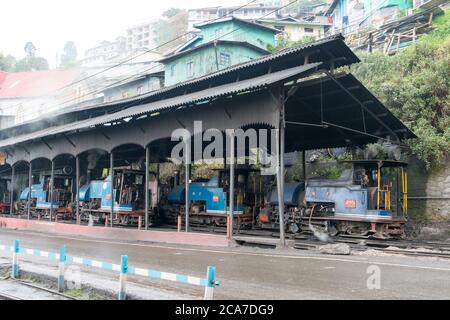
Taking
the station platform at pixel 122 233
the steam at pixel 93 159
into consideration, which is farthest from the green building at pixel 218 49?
the station platform at pixel 122 233

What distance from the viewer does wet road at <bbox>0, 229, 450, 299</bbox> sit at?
7.84 m

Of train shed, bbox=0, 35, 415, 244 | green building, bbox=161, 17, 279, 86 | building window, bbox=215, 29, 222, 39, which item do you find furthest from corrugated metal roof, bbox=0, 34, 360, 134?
building window, bbox=215, 29, 222, 39

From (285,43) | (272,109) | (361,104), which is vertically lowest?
(272,109)

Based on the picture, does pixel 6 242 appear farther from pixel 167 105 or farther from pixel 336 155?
pixel 336 155

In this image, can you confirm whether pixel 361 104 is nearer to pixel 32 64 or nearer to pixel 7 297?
pixel 7 297

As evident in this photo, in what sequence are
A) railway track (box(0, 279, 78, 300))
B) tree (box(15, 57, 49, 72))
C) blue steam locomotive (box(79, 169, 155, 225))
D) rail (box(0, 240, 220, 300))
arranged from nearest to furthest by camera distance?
rail (box(0, 240, 220, 300)) → railway track (box(0, 279, 78, 300)) → blue steam locomotive (box(79, 169, 155, 225)) → tree (box(15, 57, 49, 72))

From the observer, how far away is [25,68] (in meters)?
106

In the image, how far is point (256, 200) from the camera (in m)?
21.3

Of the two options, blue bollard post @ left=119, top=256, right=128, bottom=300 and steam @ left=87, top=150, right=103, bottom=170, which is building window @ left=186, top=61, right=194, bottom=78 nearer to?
steam @ left=87, top=150, right=103, bottom=170

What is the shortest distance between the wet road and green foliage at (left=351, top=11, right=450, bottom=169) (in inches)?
336

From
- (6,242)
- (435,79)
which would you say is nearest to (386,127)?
(435,79)

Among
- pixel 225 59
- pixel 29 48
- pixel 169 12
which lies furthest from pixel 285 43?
pixel 29 48

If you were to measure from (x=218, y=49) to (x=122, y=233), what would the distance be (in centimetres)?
1917
